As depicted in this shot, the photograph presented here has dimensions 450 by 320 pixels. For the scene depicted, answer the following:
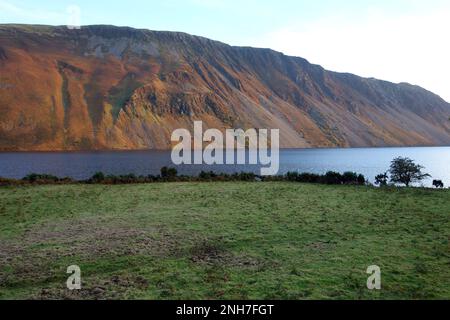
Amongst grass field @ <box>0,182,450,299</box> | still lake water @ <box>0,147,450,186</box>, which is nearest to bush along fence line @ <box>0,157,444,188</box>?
grass field @ <box>0,182,450,299</box>

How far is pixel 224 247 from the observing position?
16.9 meters

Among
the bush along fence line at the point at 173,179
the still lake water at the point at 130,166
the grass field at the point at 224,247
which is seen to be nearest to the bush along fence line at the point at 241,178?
the bush along fence line at the point at 173,179

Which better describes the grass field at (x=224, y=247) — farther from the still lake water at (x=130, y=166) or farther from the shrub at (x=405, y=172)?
the still lake water at (x=130, y=166)

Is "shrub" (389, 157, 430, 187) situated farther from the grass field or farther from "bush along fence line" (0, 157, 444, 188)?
the grass field

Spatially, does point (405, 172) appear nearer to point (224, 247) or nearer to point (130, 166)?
point (224, 247)

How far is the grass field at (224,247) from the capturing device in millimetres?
12211

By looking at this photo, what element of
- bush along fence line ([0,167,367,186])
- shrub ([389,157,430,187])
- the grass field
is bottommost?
the grass field

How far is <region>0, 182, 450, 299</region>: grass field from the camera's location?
40.1 feet

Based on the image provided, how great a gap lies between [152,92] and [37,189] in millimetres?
163464

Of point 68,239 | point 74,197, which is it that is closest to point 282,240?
point 68,239

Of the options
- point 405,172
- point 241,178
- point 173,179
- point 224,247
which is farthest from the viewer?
point 405,172

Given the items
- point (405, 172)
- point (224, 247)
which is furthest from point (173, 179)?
point (224, 247)
